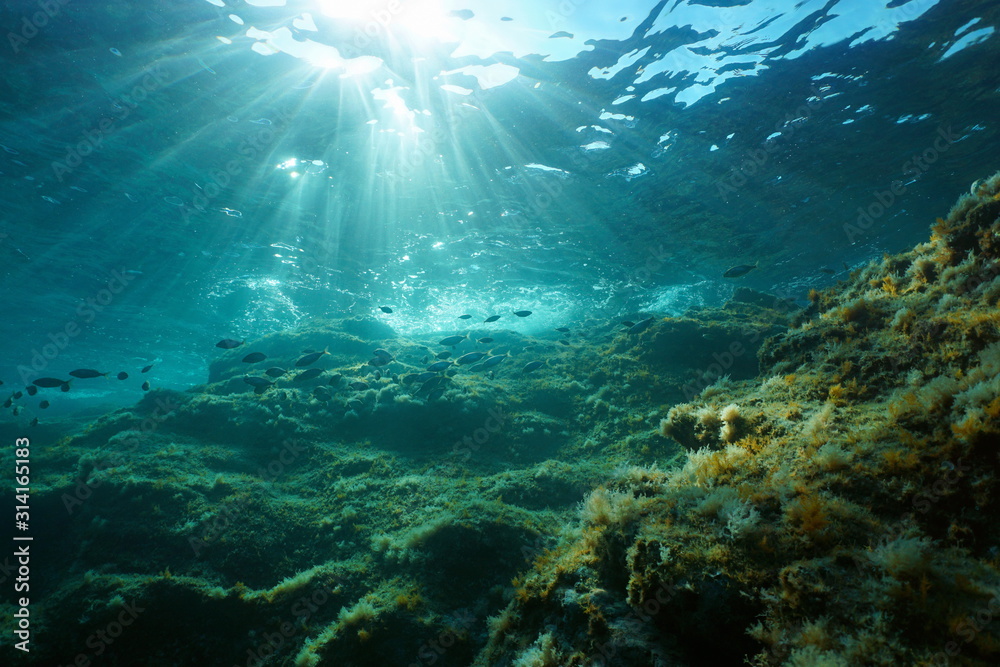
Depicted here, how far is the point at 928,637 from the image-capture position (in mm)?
2291

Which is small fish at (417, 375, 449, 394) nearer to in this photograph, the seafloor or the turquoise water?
the turquoise water

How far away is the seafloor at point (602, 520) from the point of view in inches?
111

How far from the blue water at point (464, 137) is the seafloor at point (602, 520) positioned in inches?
292

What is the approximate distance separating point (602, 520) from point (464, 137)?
13.6 meters

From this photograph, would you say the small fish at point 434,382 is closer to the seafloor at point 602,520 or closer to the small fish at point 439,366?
the small fish at point 439,366

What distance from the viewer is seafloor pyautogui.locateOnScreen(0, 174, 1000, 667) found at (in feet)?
9.27

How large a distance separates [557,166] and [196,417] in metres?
15.5

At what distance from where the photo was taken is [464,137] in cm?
1382

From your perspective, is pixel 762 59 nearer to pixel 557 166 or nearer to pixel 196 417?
pixel 557 166

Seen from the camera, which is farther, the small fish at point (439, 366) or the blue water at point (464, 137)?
the small fish at point (439, 366)

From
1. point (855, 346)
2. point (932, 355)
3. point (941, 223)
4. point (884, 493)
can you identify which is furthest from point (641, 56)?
point (884, 493)

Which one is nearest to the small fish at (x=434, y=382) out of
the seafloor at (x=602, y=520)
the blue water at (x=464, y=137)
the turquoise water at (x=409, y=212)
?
the turquoise water at (x=409, y=212)

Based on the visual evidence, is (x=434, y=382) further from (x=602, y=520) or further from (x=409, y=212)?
(x=409, y=212)

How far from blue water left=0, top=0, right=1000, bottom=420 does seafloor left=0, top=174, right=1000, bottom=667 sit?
7.42 meters
